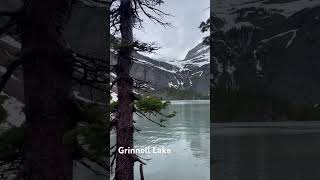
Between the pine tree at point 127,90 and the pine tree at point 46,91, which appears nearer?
the pine tree at point 46,91

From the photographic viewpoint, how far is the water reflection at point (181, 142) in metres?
3.88

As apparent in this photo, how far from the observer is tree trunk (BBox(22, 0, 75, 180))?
1.19 metres

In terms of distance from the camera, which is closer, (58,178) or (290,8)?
(58,178)

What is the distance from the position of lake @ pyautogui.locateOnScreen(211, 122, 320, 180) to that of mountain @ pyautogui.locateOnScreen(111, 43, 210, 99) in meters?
0.54

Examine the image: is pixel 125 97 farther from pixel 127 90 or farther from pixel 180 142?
pixel 180 142

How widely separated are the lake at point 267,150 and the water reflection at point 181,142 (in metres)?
0.27

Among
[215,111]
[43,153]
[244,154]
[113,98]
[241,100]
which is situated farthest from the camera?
[244,154]

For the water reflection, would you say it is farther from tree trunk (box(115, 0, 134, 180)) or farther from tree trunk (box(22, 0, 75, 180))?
tree trunk (box(22, 0, 75, 180))

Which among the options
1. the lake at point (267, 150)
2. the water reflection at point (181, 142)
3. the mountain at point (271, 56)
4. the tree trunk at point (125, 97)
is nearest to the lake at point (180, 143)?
the water reflection at point (181, 142)

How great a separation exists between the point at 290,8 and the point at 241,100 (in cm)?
131

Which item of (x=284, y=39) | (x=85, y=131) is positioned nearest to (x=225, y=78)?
(x=284, y=39)

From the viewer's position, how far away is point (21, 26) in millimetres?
1205

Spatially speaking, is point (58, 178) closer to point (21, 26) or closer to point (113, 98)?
point (21, 26)

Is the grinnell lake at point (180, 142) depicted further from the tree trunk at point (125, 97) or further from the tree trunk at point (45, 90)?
the tree trunk at point (45, 90)
